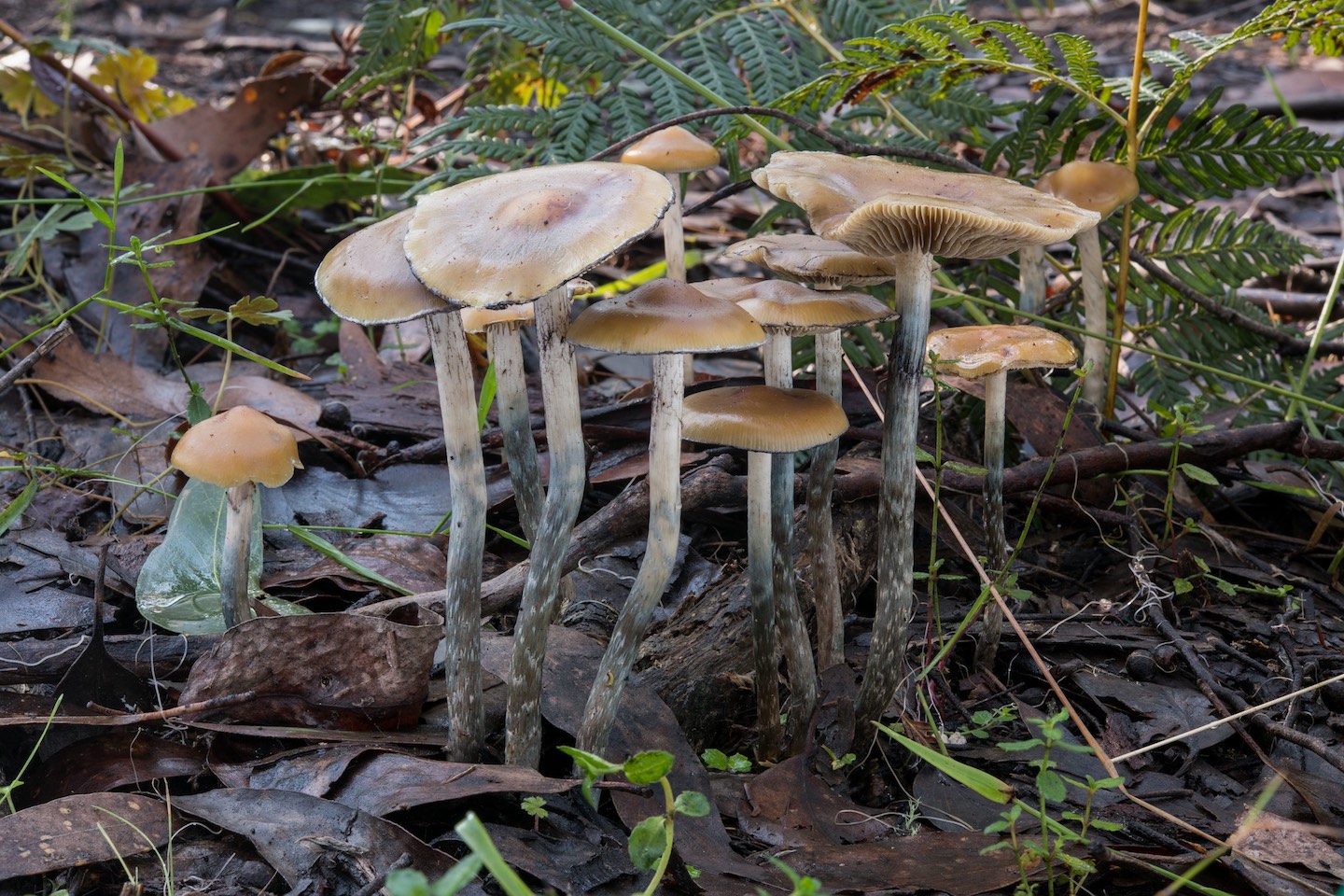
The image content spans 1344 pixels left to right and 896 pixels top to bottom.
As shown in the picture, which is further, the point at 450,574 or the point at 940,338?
the point at 940,338

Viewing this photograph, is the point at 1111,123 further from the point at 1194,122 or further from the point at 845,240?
the point at 845,240

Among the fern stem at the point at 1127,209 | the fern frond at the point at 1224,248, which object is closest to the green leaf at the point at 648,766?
the fern stem at the point at 1127,209

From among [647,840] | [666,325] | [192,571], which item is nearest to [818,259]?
[666,325]

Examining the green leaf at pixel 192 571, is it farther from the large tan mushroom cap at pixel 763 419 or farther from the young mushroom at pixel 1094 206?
the young mushroom at pixel 1094 206

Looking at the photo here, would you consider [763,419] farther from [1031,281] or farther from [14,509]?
[14,509]

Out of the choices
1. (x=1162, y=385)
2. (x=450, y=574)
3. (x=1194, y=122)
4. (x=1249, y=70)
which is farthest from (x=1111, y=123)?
(x=1249, y=70)

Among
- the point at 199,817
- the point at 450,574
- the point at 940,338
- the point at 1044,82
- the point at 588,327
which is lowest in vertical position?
the point at 199,817
